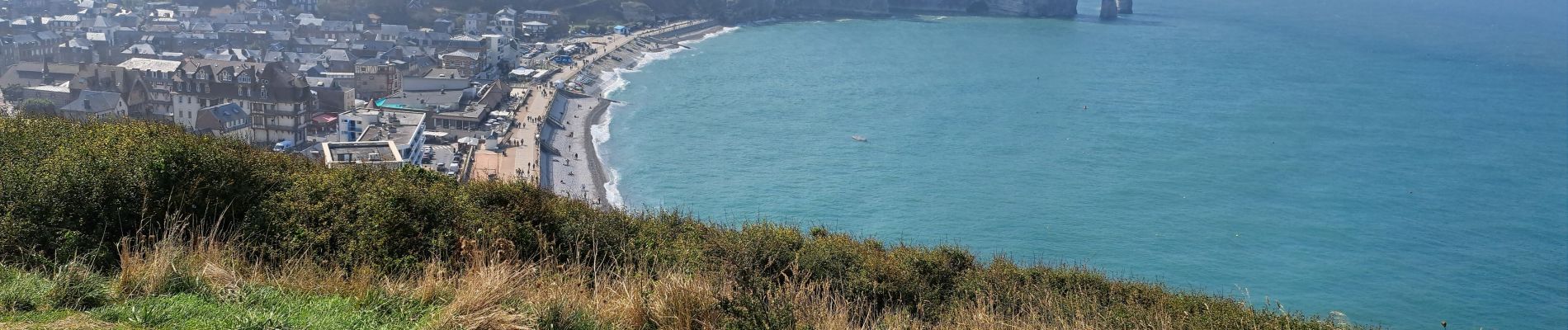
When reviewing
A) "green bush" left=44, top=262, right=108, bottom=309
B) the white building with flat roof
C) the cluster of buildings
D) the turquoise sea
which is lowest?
the turquoise sea

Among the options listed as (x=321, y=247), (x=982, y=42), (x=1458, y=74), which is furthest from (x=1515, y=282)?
(x=982, y=42)

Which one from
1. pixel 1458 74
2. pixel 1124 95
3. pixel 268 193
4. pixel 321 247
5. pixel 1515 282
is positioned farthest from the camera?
pixel 1458 74

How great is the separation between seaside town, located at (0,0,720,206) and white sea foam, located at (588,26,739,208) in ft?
0.62

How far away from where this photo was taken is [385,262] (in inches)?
172

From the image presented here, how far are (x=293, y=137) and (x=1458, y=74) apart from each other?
3568 cm

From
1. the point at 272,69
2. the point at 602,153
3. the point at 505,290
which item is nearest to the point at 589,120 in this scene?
the point at 602,153

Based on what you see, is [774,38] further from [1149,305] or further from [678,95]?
[1149,305]

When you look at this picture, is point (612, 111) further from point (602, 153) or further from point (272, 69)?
point (272, 69)

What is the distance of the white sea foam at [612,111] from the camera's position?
57.6 feet

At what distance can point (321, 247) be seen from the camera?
4457 millimetres

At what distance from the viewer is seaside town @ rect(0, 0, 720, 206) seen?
17.9 m

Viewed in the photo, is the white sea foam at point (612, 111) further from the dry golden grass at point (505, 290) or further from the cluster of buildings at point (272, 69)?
the dry golden grass at point (505, 290)

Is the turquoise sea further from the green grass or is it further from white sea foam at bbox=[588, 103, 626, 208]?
the green grass

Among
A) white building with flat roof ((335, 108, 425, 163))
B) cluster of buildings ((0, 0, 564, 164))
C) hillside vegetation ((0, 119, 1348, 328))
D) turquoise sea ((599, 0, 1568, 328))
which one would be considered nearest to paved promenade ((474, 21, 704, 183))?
cluster of buildings ((0, 0, 564, 164))
